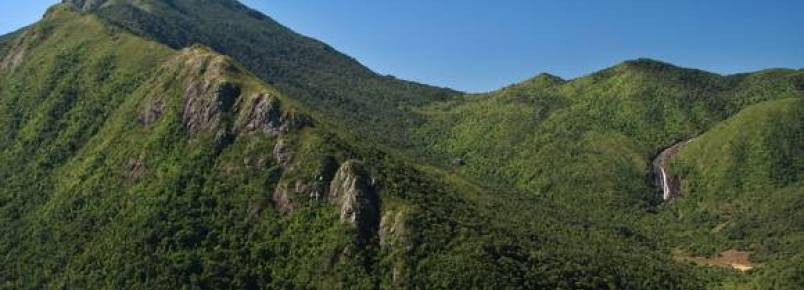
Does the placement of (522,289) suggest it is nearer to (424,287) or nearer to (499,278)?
(499,278)

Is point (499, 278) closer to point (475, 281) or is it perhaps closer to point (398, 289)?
point (475, 281)

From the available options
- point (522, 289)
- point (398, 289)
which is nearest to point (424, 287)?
point (398, 289)

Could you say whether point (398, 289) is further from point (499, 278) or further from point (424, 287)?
point (499, 278)

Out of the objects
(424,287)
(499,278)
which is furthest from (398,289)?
(499,278)

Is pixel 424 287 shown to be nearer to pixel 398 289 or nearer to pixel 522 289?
pixel 398 289
